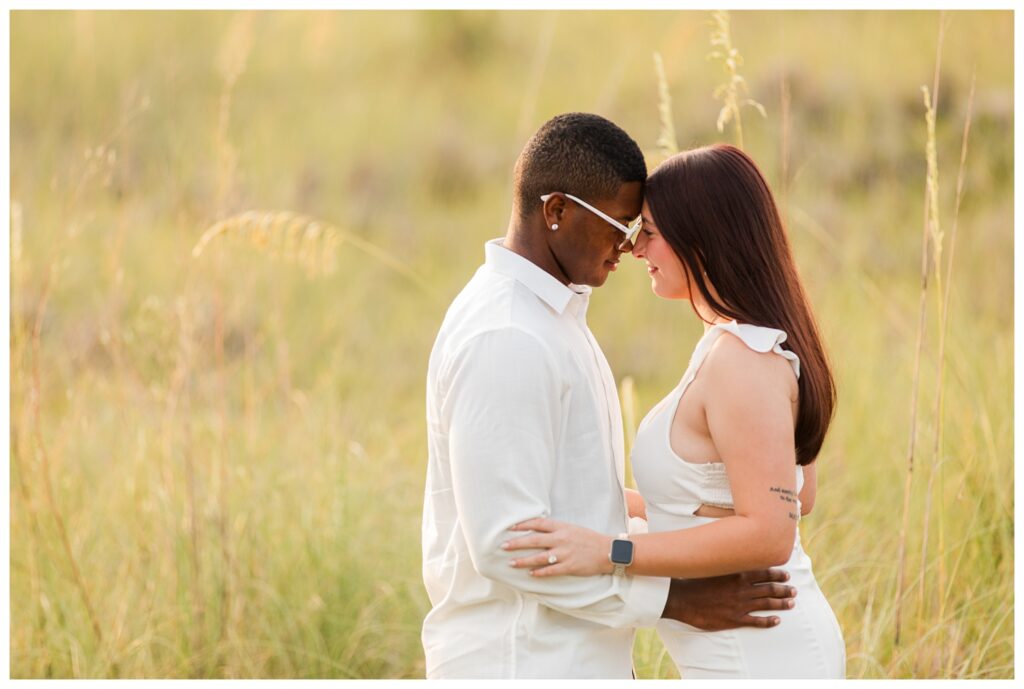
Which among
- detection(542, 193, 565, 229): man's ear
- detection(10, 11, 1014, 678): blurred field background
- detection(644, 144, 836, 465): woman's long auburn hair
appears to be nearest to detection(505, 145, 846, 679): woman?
detection(644, 144, 836, 465): woman's long auburn hair

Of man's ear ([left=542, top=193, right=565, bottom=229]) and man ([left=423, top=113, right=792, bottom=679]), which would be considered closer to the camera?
man ([left=423, top=113, right=792, bottom=679])

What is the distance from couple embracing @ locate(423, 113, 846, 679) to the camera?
7.66 feet

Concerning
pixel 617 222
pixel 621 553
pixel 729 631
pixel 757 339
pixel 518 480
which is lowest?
pixel 729 631

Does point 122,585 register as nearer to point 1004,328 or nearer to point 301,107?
point 1004,328

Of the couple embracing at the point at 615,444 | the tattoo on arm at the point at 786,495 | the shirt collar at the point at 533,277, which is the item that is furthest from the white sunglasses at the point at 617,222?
the tattoo on arm at the point at 786,495

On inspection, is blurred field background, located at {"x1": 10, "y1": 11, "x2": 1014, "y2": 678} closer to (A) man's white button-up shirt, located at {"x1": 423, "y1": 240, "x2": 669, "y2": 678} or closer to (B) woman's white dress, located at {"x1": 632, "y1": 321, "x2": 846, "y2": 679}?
(B) woman's white dress, located at {"x1": 632, "y1": 321, "x2": 846, "y2": 679}

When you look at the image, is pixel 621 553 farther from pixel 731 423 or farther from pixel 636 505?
pixel 636 505

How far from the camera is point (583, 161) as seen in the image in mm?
2531

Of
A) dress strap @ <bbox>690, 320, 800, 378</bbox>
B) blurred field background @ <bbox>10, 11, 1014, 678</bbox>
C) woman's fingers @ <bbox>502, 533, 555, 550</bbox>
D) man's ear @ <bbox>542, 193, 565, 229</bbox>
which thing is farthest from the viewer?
blurred field background @ <bbox>10, 11, 1014, 678</bbox>

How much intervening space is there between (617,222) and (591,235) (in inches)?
2.6

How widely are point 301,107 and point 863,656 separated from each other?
8761 millimetres

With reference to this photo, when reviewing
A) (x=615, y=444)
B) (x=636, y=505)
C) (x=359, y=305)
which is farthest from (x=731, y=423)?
(x=359, y=305)

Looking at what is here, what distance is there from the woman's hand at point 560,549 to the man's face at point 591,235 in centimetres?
58

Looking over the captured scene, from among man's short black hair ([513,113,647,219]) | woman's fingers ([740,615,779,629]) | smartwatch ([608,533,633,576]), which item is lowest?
woman's fingers ([740,615,779,629])
